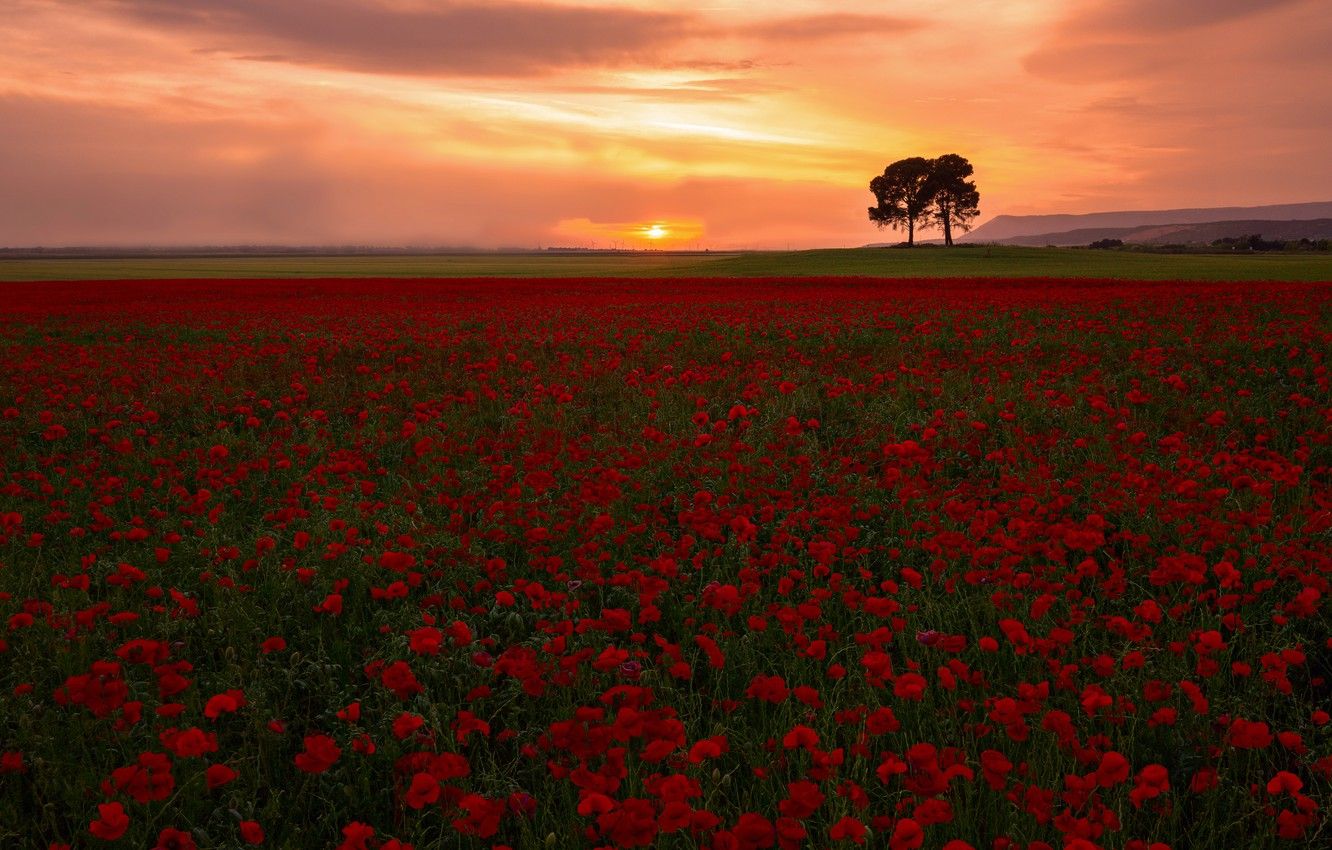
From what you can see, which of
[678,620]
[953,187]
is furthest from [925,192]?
[678,620]

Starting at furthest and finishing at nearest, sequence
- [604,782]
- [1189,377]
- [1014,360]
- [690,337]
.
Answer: [690,337] → [1014,360] → [1189,377] → [604,782]

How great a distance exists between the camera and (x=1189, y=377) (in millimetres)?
9547

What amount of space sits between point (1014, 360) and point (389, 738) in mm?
9112

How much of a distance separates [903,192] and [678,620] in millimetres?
87327

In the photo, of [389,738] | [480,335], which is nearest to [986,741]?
[389,738]

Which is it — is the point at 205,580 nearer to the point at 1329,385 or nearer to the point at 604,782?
the point at 604,782

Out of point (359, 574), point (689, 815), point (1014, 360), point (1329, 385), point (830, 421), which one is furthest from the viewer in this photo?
point (1014, 360)

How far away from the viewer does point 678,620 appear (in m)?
4.10

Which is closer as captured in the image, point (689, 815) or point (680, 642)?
point (689, 815)

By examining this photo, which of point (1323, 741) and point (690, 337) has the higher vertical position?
point (690, 337)

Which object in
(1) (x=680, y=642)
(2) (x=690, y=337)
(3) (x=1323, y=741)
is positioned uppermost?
(2) (x=690, y=337)

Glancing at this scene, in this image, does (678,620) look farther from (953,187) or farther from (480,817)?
(953,187)

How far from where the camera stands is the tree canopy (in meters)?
81.6

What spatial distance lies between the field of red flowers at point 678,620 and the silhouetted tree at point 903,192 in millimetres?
78622
